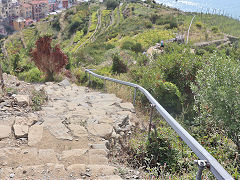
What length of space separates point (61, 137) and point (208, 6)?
43.1 meters

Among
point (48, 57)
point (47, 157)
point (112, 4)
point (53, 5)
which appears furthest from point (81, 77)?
point (53, 5)

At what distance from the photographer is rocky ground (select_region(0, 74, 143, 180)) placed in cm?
273

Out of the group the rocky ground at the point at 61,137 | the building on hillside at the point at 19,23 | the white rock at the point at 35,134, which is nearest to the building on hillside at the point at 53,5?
the building on hillside at the point at 19,23

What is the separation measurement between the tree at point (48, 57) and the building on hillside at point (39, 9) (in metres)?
92.3

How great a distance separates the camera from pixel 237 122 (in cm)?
388

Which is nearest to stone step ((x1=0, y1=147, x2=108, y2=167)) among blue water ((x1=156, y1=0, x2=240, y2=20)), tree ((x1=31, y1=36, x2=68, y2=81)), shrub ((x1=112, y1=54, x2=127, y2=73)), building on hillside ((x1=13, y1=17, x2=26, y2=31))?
tree ((x1=31, y1=36, x2=68, y2=81))

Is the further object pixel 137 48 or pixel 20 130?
pixel 137 48

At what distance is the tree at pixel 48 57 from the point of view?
8.30 meters

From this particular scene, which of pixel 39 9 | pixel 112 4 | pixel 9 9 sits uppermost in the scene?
pixel 112 4

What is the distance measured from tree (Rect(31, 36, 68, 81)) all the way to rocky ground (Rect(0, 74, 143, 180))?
Result: 10.5 feet

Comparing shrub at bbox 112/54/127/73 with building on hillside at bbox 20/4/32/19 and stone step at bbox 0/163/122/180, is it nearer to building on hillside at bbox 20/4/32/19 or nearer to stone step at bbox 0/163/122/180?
stone step at bbox 0/163/122/180

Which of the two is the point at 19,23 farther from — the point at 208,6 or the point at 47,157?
the point at 47,157

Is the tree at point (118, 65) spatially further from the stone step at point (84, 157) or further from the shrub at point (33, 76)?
the stone step at point (84, 157)

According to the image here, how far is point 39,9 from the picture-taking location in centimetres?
9375
